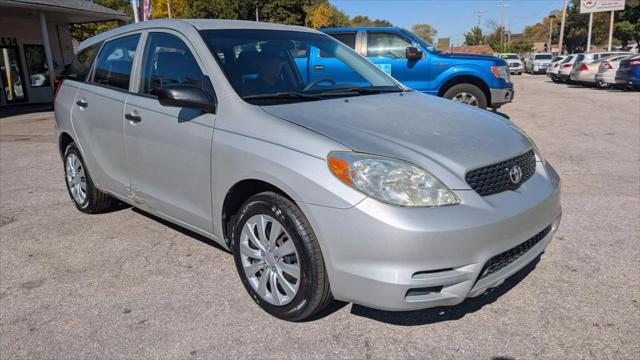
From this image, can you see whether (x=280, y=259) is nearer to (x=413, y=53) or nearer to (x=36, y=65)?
(x=413, y=53)

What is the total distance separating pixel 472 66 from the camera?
30.3 feet

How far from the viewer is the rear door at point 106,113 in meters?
4.11

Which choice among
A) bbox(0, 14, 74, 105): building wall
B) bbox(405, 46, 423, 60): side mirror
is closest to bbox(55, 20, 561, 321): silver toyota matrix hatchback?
bbox(405, 46, 423, 60): side mirror

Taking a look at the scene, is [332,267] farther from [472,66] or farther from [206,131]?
[472,66]

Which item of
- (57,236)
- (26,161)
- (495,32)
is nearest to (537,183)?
(57,236)

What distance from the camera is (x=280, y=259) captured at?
2877mm

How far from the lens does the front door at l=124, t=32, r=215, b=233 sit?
3.32m

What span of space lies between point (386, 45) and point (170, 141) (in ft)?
23.8

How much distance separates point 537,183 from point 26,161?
7873mm

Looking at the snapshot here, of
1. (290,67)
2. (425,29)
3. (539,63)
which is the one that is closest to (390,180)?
(290,67)

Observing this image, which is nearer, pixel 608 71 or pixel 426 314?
pixel 426 314

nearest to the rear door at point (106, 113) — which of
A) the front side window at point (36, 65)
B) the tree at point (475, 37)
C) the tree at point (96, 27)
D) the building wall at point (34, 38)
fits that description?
the building wall at point (34, 38)

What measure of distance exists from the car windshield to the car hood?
0.21 meters

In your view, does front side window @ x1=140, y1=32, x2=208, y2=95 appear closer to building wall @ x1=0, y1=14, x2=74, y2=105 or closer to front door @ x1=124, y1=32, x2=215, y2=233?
front door @ x1=124, y1=32, x2=215, y2=233
